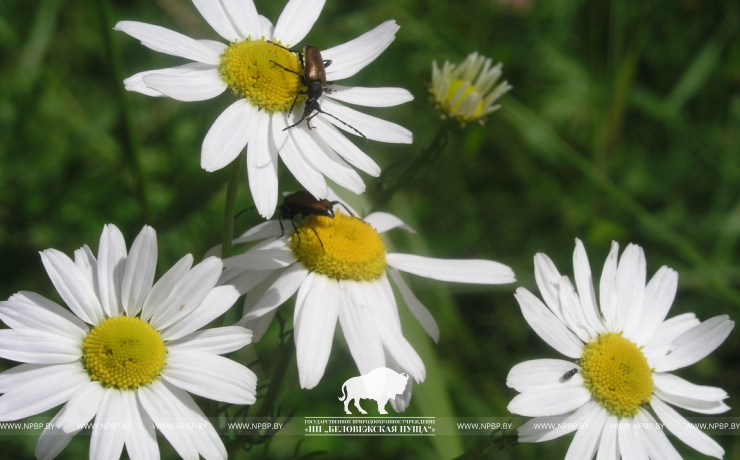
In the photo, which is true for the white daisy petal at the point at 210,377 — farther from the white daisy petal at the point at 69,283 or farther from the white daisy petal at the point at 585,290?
the white daisy petal at the point at 585,290

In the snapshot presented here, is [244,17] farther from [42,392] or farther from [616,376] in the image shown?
[616,376]

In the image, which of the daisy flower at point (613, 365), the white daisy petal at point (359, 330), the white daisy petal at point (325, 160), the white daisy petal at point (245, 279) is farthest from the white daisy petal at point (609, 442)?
the white daisy petal at point (245, 279)

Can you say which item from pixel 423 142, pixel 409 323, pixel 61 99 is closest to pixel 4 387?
pixel 409 323

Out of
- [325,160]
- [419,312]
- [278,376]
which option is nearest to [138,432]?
[278,376]

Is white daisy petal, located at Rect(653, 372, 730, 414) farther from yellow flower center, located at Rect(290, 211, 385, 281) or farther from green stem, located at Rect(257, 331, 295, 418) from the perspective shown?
green stem, located at Rect(257, 331, 295, 418)

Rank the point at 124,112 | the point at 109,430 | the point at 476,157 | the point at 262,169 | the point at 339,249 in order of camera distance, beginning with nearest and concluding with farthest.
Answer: the point at 109,430, the point at 262,169, the point at 339,249, the point at 124,112, the point at 476,157

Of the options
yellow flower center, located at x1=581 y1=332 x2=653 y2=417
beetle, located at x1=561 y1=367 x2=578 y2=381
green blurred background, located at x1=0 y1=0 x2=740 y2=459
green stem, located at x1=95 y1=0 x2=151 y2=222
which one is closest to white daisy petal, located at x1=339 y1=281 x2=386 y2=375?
beetle, located at x1=561 y1=367 x2=578 y2=381

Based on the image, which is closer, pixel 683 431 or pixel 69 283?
pixel 69 283

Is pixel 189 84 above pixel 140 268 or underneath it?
above
